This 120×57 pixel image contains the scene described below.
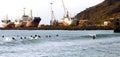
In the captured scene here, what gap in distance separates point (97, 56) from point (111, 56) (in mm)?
1533

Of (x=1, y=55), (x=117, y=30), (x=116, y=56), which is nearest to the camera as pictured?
(x=116, y=56)

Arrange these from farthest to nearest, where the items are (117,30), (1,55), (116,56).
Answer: (117,30), (1,55), (116,56)

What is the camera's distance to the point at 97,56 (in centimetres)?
4525

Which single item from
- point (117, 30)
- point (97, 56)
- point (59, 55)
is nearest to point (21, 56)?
point (59, 55)

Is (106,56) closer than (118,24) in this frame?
Yes

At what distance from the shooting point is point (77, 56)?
4559 centimetres

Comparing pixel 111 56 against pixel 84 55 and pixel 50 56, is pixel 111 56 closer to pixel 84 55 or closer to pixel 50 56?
pixel 84 55

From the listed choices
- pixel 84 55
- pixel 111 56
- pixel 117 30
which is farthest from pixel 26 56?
pixel 117 30

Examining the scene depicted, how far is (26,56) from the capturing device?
45938mm

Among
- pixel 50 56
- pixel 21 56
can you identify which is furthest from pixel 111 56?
pixel 21 56

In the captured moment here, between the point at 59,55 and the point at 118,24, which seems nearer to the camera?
the point at 59,55

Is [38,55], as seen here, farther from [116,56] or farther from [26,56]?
[116,56]

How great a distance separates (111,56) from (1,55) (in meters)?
12.7

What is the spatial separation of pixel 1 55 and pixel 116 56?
1327cm
